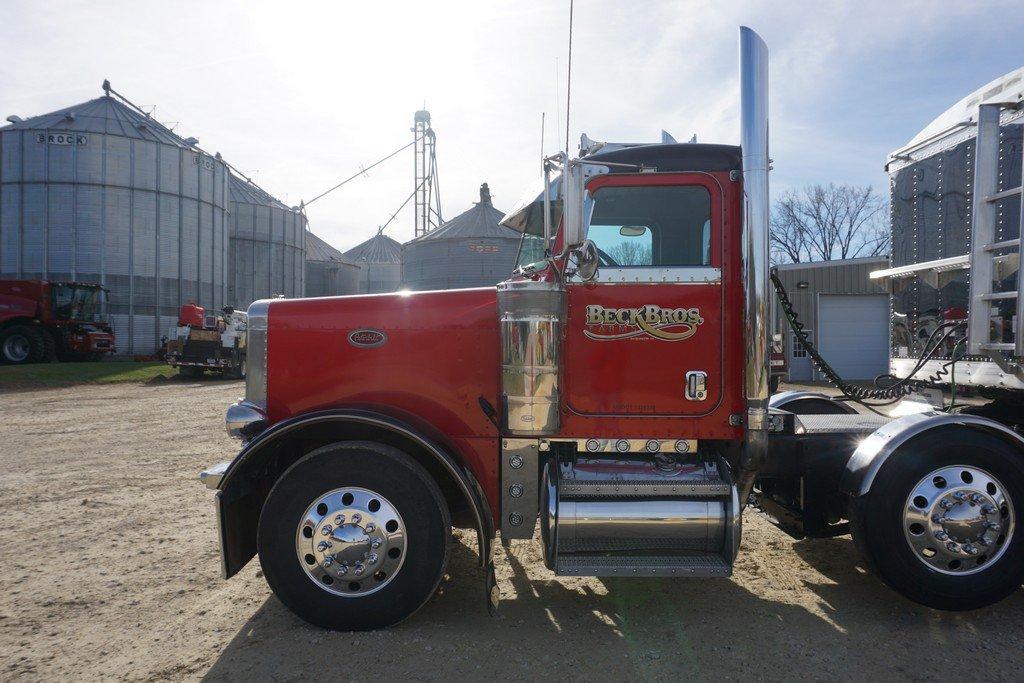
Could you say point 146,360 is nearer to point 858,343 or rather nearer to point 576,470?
point 858,343

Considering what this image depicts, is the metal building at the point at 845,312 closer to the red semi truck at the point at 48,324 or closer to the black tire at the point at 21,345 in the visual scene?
the red semi truck at the point at 48,324

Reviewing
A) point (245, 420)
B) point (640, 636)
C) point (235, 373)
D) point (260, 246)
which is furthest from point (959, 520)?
point (260, 246)

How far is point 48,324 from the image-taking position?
24.0 metres

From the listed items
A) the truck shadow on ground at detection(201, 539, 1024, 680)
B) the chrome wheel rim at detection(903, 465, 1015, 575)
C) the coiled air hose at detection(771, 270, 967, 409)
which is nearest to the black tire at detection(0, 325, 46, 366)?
the truck shadow on ground at detection(201, 539, 1024, 680)

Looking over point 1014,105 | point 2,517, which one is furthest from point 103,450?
point 1014,105

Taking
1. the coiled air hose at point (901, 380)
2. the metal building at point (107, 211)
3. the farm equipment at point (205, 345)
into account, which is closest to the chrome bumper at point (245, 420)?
the coiled air hose at point (901, 380)

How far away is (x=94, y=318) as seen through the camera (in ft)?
84.8

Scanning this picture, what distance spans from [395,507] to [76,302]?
2632 centimetres

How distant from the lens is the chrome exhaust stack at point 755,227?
355 cm

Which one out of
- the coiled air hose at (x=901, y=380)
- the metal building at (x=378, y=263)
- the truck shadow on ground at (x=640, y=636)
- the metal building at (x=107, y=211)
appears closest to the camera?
the truck shadow on ground at (x=640, y=636)

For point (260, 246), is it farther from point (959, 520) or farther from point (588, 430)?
point (959, 520)

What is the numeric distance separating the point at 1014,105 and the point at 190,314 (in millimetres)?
22781

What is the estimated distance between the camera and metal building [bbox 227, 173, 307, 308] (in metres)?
35.4

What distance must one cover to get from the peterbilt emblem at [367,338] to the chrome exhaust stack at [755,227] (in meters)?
2.05
